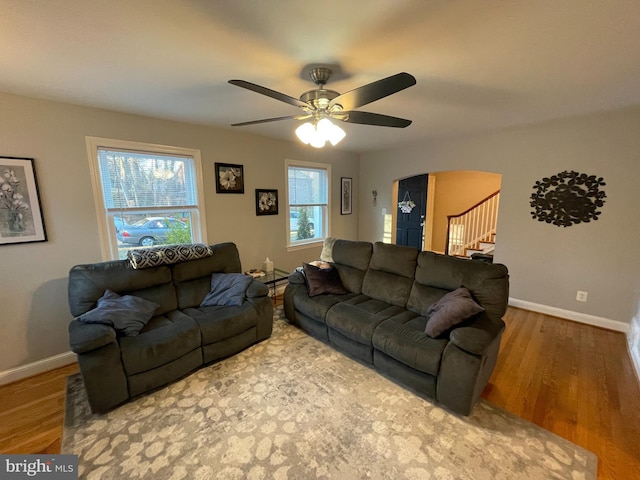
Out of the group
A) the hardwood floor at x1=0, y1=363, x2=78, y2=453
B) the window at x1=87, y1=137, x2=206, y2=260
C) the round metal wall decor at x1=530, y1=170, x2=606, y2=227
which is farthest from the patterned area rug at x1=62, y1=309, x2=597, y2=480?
the round metal wall decor at x1=530, y1=170, x2=606, y2=227

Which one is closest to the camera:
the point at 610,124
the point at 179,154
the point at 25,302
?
the point at 25,302

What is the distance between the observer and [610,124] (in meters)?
2.96

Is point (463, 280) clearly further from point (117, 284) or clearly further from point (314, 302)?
point (117, 284)

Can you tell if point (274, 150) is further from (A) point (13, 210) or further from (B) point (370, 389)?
(B) point (370, 389)

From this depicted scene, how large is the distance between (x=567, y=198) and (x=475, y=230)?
7.93ft

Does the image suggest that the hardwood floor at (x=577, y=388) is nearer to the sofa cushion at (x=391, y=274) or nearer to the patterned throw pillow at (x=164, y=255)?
the sofa cushion at (x=391, y=274)

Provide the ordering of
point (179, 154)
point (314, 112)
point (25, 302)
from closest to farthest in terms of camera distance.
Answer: point (314, 112) < point (25, 302) < point (179, 154)

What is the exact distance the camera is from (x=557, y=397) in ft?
6.99

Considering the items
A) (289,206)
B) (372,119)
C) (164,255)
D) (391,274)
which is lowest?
(391,274)

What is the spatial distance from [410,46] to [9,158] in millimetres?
3205

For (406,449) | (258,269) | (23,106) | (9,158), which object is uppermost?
(23,106)

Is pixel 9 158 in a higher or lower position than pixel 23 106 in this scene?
lower

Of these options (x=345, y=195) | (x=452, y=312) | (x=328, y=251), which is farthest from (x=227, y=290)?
(x=345, y=195)

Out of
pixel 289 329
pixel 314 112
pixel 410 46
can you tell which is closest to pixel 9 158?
pixel 314 112
